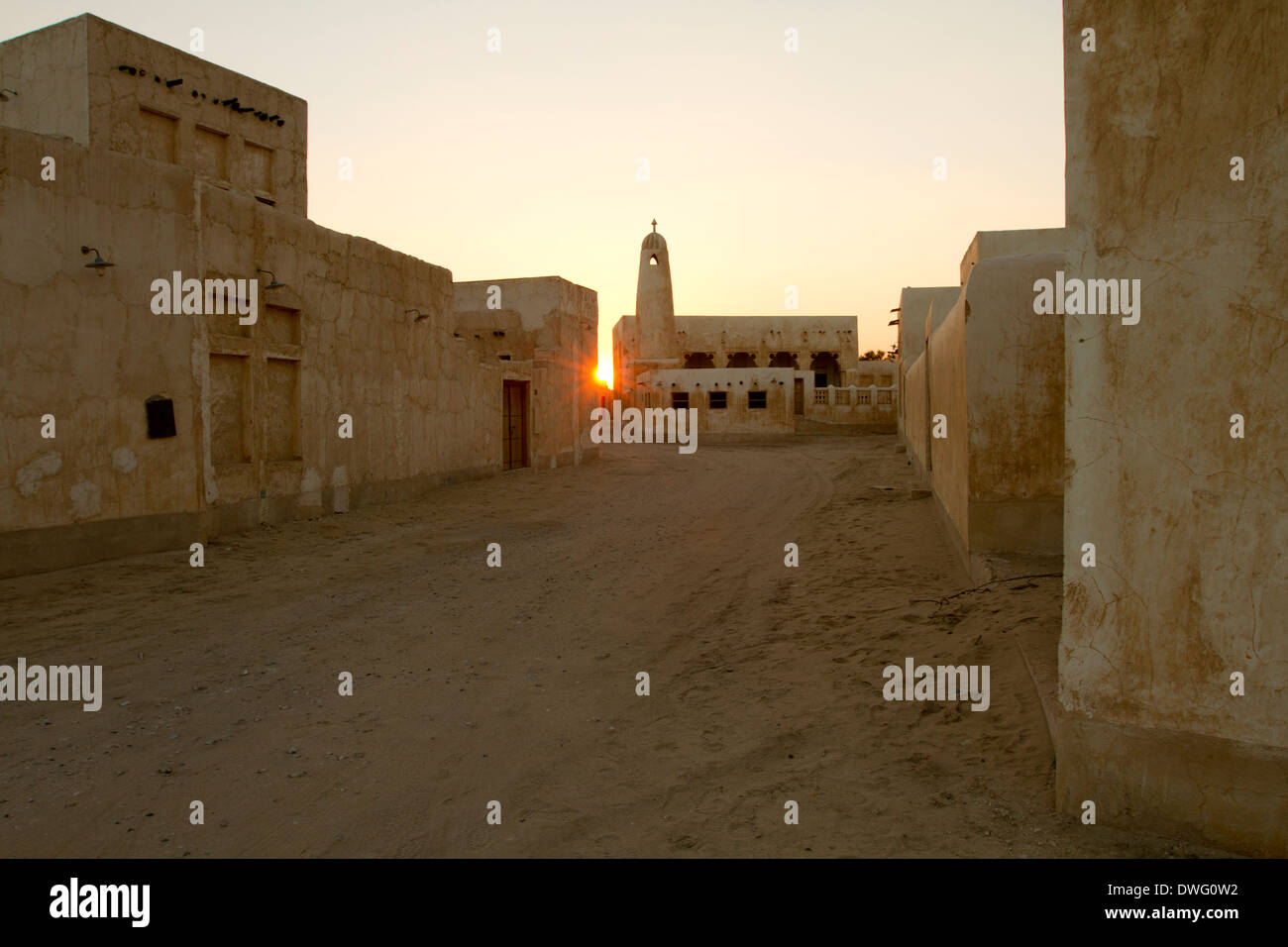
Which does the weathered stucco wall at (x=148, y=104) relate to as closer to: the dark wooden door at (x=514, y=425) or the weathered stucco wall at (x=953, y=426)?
the dark wooden door at (x=514, y=425)

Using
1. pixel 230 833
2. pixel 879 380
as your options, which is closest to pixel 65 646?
pixel 230 833

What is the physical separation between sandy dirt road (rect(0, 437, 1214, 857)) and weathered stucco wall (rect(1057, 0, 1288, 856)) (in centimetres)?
36

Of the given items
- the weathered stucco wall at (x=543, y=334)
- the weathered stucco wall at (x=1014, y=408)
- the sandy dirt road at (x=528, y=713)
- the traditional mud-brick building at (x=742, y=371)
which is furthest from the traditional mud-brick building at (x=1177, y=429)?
the traditional mud-brick building at (x=742, y=371)

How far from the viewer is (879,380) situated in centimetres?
4119

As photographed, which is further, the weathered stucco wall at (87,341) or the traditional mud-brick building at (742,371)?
the traditional mud-brick building at (742,371)

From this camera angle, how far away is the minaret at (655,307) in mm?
34781

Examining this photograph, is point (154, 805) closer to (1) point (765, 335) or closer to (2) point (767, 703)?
(2) point (767, 703)

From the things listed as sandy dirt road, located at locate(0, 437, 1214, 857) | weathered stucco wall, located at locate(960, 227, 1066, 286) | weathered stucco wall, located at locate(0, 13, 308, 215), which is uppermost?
weathered stucco wall, located at locate(0, 13, 308, 215)

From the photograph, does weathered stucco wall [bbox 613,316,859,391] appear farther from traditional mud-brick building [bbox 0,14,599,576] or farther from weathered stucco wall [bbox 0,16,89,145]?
weathered stucco wall [bbox 0,16,89,145]

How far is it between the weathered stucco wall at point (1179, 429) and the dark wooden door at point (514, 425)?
15.2 m

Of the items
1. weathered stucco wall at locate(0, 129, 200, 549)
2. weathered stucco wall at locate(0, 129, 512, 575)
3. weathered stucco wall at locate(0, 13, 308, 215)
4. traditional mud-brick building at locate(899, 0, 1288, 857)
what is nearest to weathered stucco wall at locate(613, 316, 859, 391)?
weathered stucco wall at locate(0, 13, 308, 215)

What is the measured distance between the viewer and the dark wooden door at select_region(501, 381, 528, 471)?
58.6 feet
